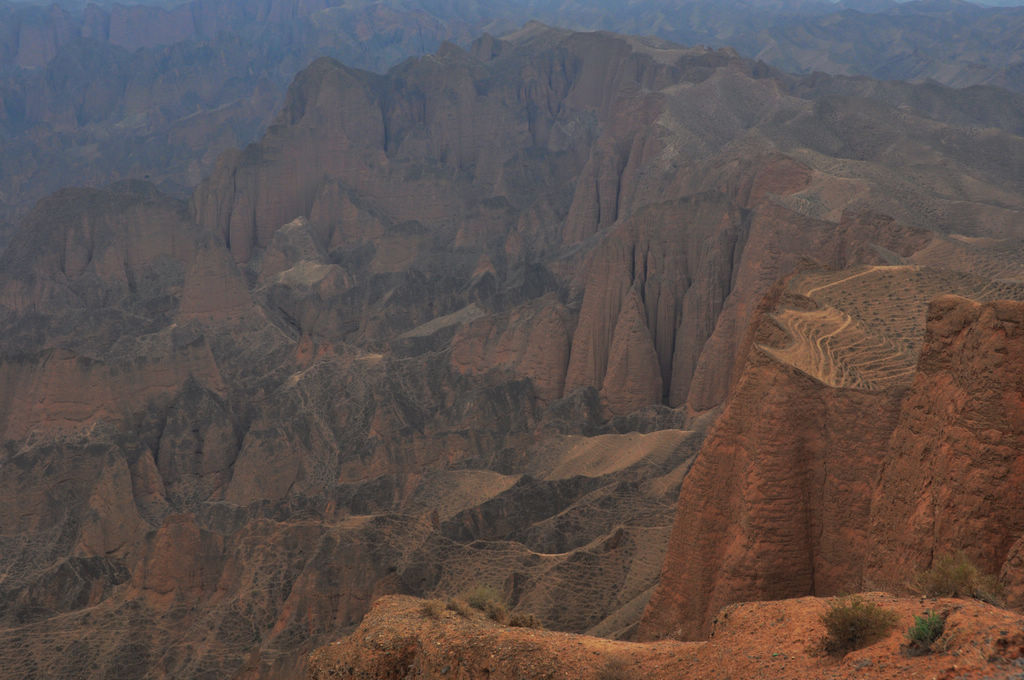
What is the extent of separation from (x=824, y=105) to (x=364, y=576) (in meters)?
52.1

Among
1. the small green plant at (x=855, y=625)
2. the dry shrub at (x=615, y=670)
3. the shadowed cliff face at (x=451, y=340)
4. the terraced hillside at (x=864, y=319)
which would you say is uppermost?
the terraced hillside at (x=864, y=319)

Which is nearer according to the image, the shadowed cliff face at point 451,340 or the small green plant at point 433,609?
the small green plant at point 433,609

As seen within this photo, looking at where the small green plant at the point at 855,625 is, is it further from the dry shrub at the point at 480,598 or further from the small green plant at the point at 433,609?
the dry shrub at the point at 480,598

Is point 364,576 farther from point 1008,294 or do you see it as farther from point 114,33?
point 114,33

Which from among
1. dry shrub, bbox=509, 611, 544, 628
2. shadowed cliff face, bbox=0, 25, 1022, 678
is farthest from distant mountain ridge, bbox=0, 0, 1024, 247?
dry shrub, bbox=509, 611, 544, 628

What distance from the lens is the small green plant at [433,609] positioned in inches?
434

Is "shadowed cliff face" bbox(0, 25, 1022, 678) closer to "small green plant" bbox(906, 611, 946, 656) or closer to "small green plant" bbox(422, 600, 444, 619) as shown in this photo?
"small green plant" bbox(422, 600, 444, 619)

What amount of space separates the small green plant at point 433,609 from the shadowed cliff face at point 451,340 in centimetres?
452

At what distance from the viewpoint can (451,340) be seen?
47531 millimetres

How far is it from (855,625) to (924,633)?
25.3 inches

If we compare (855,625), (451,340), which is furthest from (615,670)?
(451,340)

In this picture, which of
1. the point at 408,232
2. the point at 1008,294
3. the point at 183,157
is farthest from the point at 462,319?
the point at 183,157

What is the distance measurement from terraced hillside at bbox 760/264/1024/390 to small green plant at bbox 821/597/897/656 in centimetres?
536

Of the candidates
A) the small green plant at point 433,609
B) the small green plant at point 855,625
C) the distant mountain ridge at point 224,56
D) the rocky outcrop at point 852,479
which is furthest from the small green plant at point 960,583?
A: the distant mountain ridge at point 224,56
